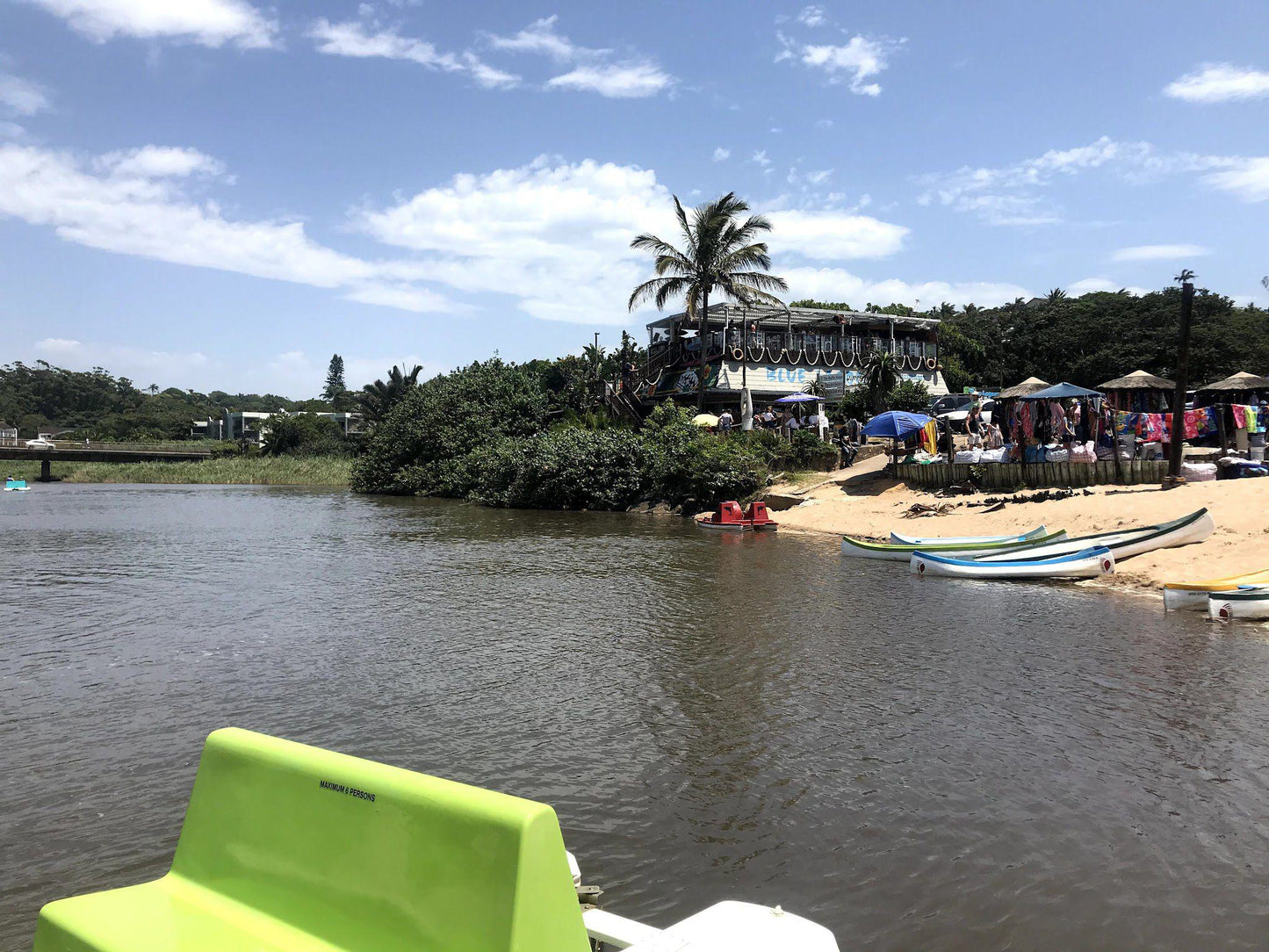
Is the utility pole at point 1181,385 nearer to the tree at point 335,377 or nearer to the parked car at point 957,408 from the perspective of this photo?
the parked car at point 957,408

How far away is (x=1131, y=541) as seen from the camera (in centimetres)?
1784

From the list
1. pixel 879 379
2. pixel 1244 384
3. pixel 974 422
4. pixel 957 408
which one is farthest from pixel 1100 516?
pixel 957 408

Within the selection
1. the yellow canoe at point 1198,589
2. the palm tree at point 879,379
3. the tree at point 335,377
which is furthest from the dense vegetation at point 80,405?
the yellow canoe at point 1198,589

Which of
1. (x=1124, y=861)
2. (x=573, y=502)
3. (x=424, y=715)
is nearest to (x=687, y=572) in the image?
(x=424, y=715)

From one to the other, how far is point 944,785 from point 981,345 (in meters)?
57.6

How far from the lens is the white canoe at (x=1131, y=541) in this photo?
17.3 meters

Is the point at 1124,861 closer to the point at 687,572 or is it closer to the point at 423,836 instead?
the point at 423,836

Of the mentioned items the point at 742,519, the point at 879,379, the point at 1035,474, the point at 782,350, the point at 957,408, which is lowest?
the point at 742,519

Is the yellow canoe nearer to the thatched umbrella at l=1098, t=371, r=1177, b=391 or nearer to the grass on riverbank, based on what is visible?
the thatched umbrella at l=1098, t=371, r=1177, b=391

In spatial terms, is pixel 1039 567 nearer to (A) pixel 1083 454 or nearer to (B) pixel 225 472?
(A) pixel 1083 454

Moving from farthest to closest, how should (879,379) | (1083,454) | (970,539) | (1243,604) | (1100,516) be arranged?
1. (879,379)
2. (1083,454)
3. (1100,516)
4. (970,539)
5. (1243,604)

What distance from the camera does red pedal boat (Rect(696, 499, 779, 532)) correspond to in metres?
27.8

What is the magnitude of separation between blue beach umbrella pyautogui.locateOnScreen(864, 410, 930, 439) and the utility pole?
8.27 metres

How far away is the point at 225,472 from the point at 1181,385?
71.0m
